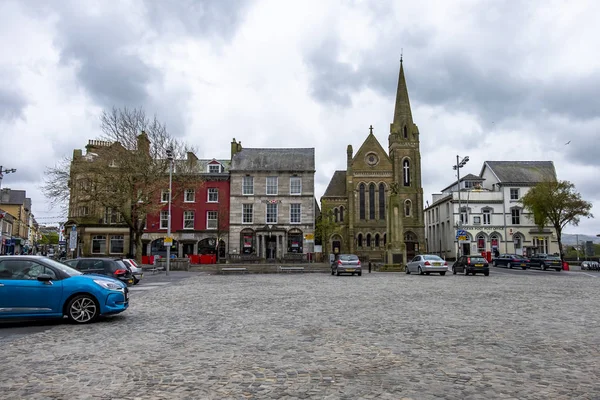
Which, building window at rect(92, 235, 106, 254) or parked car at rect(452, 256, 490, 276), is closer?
parked car at rect(452, 256, 490, 276)

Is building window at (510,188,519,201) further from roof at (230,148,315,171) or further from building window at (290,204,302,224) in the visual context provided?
building window at (290,204,302,224)

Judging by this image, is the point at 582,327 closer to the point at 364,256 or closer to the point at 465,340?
the point at 465,340

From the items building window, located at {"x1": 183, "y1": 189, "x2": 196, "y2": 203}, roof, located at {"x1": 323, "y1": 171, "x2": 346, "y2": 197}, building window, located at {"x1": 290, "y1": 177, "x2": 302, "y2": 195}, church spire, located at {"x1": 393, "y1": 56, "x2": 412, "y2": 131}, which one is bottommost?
building window, located at {"x1": 183, "y1": 189, "x2": 196, "y2": 203}

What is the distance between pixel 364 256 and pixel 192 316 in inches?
1941

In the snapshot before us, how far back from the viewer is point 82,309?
10.7 m

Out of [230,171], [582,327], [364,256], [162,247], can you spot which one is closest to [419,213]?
[364,256]

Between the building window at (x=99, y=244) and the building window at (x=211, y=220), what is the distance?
11898mm

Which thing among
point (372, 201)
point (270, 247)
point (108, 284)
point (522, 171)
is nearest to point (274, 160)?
point (270, 247)

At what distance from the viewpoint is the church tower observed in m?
65.6

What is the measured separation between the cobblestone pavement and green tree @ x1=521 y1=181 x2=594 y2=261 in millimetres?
43697

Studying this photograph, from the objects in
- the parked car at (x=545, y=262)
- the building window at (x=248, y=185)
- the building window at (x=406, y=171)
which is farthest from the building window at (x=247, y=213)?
the parked car at (x=545, y=262)

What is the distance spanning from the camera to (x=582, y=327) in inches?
388

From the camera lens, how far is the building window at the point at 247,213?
5728 centimetres

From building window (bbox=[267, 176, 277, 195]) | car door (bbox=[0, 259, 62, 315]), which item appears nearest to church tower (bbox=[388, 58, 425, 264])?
building window (bbox=[267, 176, 277, 195])
